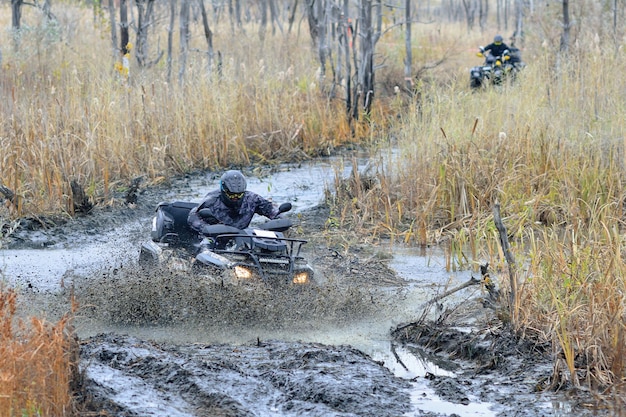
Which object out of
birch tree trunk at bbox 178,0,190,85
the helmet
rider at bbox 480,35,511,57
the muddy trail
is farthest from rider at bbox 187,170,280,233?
rider at bbox 480,35,511,57

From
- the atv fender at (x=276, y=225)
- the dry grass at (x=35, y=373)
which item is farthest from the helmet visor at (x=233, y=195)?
the dry grass at (x=35, y=373)

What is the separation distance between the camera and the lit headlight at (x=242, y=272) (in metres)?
7.88

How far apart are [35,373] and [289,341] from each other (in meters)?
2.81

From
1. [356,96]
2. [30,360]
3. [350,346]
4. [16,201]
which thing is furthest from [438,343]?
[356,96]

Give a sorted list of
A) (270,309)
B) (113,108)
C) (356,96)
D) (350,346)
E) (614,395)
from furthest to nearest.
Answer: (356,96) → (113,108) → (270,309) → (350,346) → (614,395)

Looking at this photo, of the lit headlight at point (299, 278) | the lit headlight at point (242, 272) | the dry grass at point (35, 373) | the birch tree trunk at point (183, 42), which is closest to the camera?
the dry grass at point (35, 373)

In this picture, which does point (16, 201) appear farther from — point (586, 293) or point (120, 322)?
point (586, 293)

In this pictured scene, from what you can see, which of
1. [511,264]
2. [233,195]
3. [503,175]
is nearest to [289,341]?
[511,264]

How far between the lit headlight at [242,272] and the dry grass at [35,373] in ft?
10.0

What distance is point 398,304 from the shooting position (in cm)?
841

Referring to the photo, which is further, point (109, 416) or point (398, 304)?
point (398, 304)

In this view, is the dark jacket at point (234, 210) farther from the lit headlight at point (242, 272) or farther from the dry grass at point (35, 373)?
the dry grass at point (35, 373)

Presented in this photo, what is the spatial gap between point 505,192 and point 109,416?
6879 mm

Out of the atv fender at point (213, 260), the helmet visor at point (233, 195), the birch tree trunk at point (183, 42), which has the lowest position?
the atv fender at point (213, 260)
